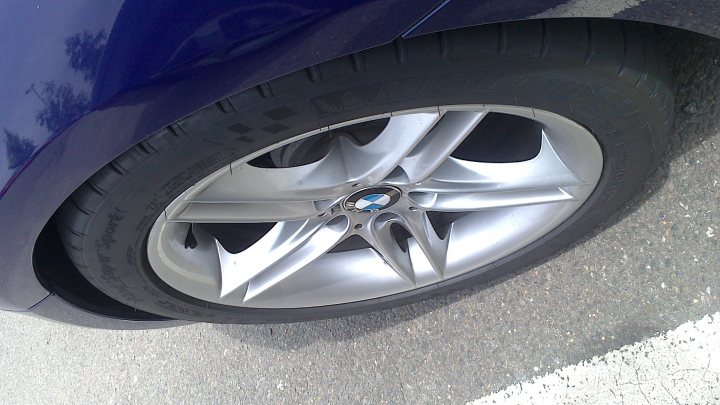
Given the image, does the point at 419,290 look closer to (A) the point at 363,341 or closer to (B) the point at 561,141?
(A) the point at 363,341

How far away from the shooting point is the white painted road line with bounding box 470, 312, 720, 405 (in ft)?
5.16

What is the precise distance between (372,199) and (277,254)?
0.34m

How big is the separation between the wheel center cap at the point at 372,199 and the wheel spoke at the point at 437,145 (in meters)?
0.05

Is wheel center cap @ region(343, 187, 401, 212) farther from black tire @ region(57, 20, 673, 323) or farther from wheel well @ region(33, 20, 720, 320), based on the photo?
wheel well @ region(33, 20, 720, 320)

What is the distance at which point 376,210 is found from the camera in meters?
1.73

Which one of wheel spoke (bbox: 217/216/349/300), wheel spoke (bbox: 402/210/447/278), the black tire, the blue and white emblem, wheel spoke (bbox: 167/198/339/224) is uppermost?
the black tire

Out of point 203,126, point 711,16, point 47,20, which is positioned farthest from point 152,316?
point 711,16

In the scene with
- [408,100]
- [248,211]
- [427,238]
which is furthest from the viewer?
[427,238]

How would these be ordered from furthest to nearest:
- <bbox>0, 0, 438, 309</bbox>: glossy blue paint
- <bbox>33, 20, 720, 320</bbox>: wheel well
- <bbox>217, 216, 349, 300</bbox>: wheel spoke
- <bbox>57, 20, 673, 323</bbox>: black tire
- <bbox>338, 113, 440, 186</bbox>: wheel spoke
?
1. <bbox>217, 216, 349, 300</bbox>: wheel spoke
2. <bbox>33, 20, 720, 320</bbox>: wheel well
3. <bbox>338, 113, 440, 186</bbox>: wheel spoke
4. <bbox>57, 20, 673, 323</bbox>: black tire
5. <bbox>0, 0, 438, 309</bbox>: glossy blue paint

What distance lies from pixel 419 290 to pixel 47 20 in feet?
4.24

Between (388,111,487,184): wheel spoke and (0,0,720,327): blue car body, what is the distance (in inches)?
15.4

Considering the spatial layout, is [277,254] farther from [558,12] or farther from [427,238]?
[558,12]

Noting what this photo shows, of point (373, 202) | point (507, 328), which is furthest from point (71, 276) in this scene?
point (507, 328)

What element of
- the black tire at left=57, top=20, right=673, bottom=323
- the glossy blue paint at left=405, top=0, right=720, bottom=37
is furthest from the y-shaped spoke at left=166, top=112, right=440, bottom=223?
the glossy blue paint at left=405, top=0, right=720, bottom=37
